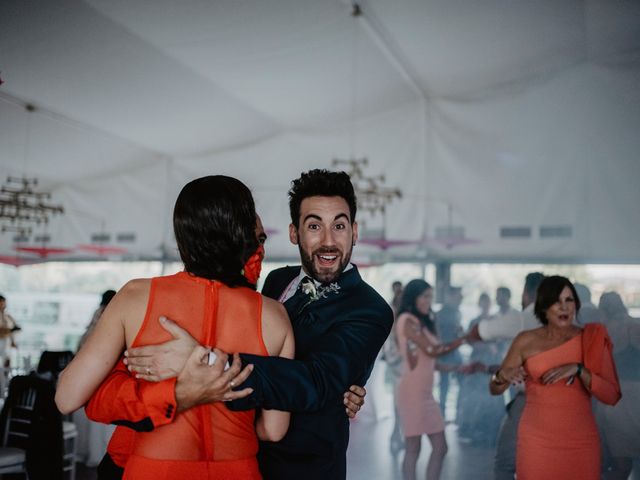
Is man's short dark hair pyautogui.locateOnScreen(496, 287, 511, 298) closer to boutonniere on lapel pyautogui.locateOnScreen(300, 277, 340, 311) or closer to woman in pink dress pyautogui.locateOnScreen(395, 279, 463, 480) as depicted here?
woman in pink dress pyautogui.locateOnScreen(395, 279, 463, 480)

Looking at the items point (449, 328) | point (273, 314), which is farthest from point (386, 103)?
point (273, 314)

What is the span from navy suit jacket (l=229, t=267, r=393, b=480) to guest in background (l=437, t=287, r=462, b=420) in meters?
5.39

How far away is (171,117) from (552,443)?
6.69 meters

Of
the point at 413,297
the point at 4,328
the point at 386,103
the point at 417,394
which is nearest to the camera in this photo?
the point at 417,394

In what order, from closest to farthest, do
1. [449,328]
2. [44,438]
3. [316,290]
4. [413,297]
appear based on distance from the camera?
1. [316,290]
2. [44,438]
3. [413,297]
4. [449,328]

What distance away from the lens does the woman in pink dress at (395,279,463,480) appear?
169 inches

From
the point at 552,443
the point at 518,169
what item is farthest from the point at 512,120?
the point at 552,443

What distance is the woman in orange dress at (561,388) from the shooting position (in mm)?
3113

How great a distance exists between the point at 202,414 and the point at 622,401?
4528mm

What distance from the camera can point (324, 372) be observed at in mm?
1472

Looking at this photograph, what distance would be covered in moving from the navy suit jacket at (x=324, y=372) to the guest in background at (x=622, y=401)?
363 centimetres

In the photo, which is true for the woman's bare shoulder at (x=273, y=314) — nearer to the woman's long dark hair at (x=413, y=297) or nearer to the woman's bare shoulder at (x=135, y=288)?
the woman's bare shoulder at (x=135, y=288)

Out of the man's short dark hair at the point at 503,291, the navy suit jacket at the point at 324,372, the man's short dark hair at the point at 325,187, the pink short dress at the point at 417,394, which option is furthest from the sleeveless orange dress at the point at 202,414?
the man's short dark hair at the point at 503,291

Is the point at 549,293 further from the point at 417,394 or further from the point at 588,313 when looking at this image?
the point at 588,313
